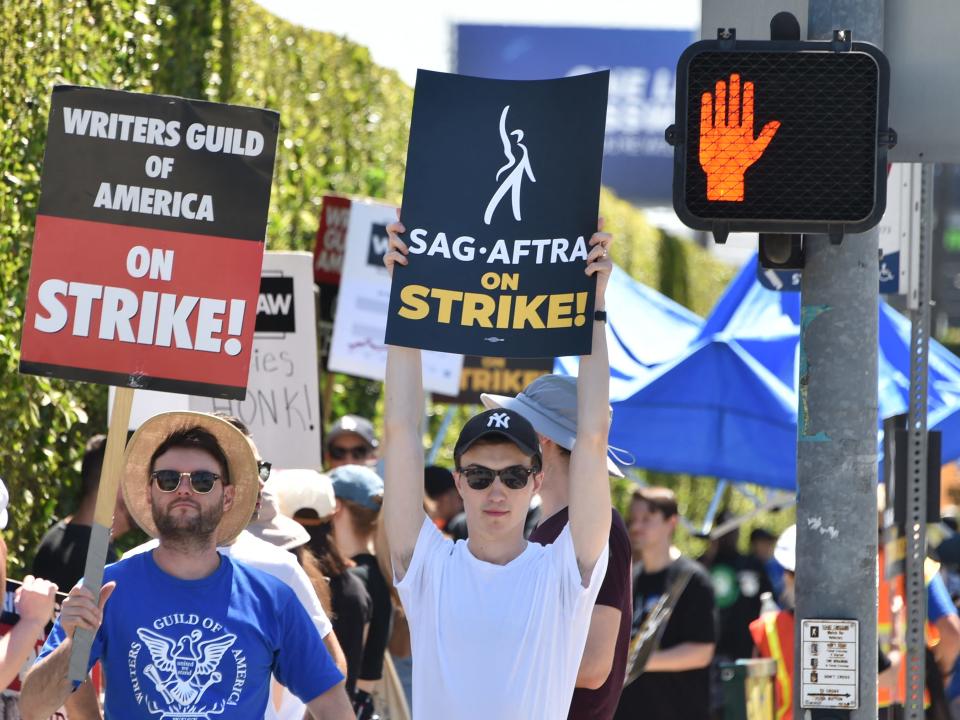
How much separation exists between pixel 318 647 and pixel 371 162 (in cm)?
742

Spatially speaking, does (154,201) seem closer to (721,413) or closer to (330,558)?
(330,558)

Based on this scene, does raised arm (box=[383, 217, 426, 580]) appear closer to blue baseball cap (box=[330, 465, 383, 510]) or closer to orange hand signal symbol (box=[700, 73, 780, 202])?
orange hand signal symbol (box=[700, 73, 780, 202])

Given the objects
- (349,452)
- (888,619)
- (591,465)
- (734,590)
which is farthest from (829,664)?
(734,590)

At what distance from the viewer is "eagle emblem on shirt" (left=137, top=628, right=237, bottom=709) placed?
3918mm

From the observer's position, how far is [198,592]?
13.3ft

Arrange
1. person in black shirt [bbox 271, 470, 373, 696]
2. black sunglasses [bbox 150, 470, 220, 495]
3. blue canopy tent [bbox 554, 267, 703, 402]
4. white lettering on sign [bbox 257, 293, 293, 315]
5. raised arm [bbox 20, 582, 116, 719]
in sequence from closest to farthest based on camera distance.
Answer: raised arm [bbox 20, 582, 116, 719]
black sunglasses [bbox 150, 470, 220, 495]
person in black shirt [bbox 271, 470, 373, 696]
white lettering on sign [bbox 257, 293, 293, 315]
blue canopy tent [bbox 554, 267, 703, 402]

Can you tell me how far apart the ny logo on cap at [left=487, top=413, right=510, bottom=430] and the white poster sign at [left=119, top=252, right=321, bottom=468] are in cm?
293

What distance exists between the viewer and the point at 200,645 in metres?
3.97

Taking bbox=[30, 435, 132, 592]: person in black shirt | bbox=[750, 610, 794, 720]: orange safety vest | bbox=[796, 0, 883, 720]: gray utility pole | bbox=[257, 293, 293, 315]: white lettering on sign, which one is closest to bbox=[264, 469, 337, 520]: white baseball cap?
bbox=[30, 435, 132, 592]: person in black shirt

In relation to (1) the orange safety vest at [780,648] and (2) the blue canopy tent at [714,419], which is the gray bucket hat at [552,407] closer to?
(1) the orange safety vest at [780,648]

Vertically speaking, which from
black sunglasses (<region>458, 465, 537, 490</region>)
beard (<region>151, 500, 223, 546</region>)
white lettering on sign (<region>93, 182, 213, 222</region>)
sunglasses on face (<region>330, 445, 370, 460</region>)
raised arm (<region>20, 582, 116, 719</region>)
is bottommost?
raised arm (<region>20, 582, 116, 719</region>)

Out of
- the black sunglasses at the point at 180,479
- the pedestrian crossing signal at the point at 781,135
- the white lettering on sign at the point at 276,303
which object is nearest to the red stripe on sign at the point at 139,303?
the black sunglasses at the point at 180,479

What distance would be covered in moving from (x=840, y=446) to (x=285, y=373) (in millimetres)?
3348

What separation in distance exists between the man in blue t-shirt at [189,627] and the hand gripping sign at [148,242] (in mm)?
286
